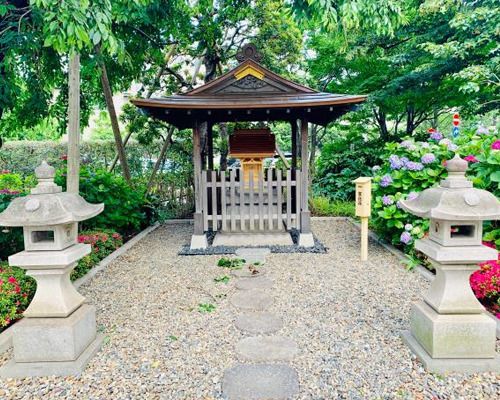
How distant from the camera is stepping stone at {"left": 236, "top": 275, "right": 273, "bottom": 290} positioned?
3.84 meters

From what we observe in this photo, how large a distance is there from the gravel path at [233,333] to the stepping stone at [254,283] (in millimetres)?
100

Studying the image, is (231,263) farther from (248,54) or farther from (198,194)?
(248,54)

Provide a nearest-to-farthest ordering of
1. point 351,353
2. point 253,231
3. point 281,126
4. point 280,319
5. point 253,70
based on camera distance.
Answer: point 351,353
point 280,319
point 253,70
point 253,231
point 281,126

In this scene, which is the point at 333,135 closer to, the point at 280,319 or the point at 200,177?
the point at 200,177

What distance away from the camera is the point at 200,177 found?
5.52m

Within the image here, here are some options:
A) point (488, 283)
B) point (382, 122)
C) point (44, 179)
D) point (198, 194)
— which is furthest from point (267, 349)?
point (382, 122)

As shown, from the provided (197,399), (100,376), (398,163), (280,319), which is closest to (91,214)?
(100,376)

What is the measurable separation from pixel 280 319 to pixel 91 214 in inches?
69.9

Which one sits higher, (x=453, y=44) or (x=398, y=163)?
(x=453, y=44)

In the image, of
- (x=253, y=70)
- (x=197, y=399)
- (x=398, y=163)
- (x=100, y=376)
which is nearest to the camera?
(x=197, y=399)

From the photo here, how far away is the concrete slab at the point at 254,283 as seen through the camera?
3842 mm

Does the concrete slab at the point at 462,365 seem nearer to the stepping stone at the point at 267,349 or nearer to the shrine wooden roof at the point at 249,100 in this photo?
the stepping stone at the point at 267,349

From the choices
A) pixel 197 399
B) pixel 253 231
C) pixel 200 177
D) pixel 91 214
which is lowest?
pixel 197 399

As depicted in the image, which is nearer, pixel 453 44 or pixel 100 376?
pixel 100 376
